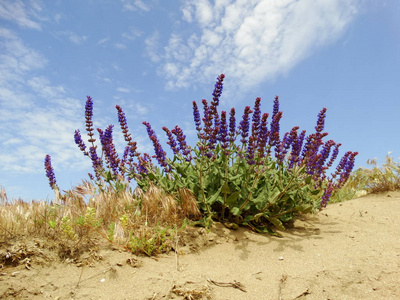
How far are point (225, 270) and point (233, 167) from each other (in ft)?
5.06

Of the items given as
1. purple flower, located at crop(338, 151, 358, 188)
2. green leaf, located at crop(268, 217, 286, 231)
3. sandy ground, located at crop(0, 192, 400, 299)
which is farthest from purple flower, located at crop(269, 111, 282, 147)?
purple flower, located at crop(338, 151, 358, 188)

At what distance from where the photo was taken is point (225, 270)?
3684 mm

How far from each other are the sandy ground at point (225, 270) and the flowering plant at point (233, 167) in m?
0.41

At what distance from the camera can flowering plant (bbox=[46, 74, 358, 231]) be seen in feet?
13.8

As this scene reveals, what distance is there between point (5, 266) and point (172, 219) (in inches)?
75.2

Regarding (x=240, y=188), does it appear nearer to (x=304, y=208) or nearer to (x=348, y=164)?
(x=304, y=208)

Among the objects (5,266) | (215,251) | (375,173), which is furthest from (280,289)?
(375,173)

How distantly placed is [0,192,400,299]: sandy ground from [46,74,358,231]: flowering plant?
409 millimetres

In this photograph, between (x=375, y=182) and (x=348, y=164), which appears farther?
(x=375, y=182)

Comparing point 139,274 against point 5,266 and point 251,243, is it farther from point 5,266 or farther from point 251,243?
point 251,243

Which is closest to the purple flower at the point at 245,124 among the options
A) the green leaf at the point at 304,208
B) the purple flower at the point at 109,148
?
the green leaf at the point at 304,208

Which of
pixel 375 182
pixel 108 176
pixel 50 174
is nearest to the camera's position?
pixel 108 176

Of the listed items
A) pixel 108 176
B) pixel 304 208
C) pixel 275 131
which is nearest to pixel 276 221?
pixel 304 208

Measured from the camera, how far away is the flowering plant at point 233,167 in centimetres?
420
